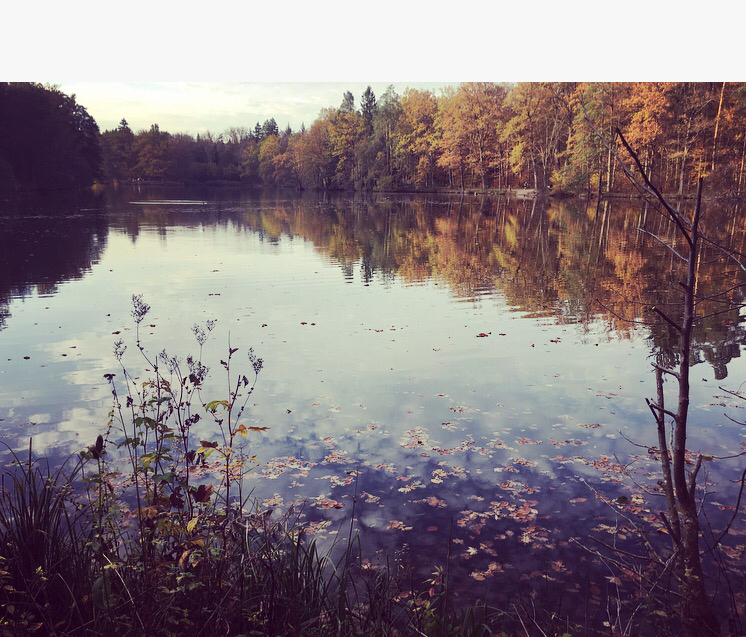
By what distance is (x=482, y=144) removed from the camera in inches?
2263

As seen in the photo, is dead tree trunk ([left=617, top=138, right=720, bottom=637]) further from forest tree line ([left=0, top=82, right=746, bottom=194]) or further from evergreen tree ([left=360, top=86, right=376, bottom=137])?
evergreen tree ([left=360, top=86, right=376, bottom=137])

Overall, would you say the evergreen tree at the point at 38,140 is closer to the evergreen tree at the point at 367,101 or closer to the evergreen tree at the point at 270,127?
the evergreen tree at the point at 367,101

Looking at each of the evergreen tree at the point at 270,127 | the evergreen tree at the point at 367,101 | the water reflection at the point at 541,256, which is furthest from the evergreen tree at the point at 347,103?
the water reflection at the point at 541,256

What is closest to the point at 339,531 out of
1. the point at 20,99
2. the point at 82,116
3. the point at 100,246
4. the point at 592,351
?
the point at 592,351

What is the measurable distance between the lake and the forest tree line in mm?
4603

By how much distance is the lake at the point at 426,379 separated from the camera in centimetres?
472

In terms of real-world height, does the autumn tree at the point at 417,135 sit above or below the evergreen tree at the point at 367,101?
below

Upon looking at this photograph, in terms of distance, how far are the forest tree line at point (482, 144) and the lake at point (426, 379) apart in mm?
4603

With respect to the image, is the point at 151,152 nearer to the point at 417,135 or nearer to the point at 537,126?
the point at 417,135

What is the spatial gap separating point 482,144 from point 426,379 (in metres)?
53.9

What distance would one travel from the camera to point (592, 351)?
9.07 metres

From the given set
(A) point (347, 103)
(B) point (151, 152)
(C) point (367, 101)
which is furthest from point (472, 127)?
(B) point (151, 152)

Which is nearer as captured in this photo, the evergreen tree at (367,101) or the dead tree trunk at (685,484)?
the dead tree trunk at (685,484)

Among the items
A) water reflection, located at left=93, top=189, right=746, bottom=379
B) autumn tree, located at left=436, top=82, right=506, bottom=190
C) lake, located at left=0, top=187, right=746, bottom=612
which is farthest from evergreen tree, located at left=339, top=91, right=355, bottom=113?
lake, located at left=0, top=187, right=746, bottom=612
